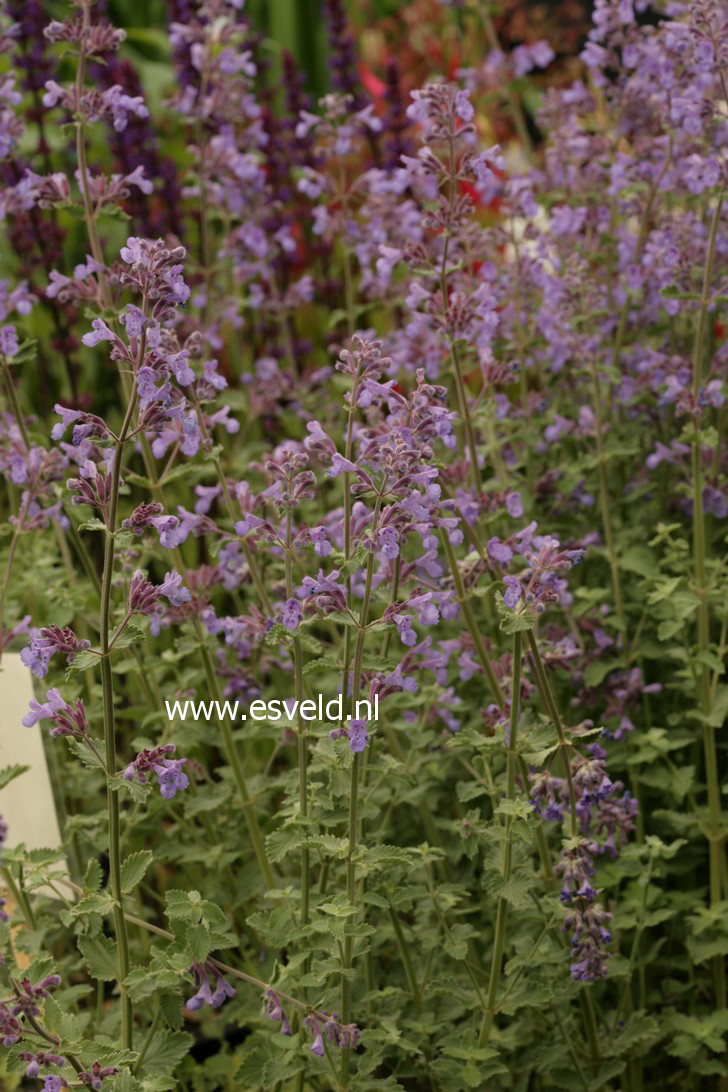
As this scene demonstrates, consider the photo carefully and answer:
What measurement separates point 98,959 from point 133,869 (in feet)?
0.59

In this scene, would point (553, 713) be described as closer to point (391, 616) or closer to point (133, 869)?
point (391, 616)

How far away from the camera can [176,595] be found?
6.65 feet

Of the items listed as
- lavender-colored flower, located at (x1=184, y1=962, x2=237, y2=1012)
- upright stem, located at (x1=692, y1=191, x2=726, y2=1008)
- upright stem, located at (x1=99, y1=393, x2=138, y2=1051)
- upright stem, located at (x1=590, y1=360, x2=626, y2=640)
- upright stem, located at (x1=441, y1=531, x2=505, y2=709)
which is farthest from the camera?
upright stem, located at (x1=590, y1=360, x2=626, y2=640)

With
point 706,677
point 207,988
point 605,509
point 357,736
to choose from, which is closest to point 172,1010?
point 207,988

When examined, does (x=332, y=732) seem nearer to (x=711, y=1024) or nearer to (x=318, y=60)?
(x=711, y=1024)

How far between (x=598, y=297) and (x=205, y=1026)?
6.28ft

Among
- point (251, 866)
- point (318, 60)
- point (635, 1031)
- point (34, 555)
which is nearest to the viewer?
point (635, 1031)

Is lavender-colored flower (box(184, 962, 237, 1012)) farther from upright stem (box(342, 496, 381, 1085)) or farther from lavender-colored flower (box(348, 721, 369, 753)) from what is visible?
lavender-colored flower (box(348, 721, 369, 753))

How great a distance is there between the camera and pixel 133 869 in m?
2.13

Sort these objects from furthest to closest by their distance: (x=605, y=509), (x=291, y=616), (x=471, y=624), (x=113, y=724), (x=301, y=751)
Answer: (x=605, y=509), (x=471, y=624), (x=301, y=751), (x=291, y=616), (x=113, y=724)

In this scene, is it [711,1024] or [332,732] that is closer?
[332,732]

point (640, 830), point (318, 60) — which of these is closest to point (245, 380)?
point (640, 830)

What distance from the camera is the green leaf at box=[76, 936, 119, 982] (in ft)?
7.09

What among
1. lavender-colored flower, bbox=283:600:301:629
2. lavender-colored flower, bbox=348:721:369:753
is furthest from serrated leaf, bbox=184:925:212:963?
lavender-colored flower, bbox=283:600:301:629
